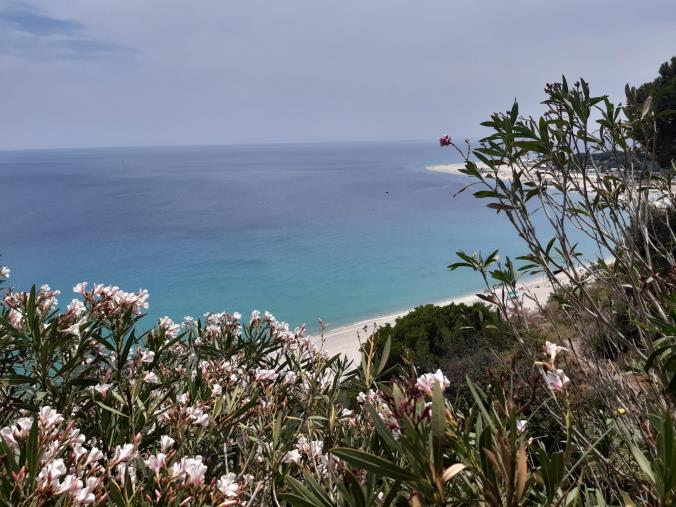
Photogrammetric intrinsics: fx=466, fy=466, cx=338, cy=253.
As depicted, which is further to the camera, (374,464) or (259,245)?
(259,245)

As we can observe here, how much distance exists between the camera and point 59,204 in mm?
49000

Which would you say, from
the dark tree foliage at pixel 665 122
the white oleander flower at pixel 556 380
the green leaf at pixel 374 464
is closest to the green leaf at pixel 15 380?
the green leaf at pixel 374 464

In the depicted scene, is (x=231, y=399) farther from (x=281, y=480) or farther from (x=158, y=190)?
(x=158, y=190)

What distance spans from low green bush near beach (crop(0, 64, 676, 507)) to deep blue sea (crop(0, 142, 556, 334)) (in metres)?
16.2

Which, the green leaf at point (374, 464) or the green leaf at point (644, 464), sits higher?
the green leaf at point (374, 464)

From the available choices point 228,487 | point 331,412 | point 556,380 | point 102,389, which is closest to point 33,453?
point 228,487

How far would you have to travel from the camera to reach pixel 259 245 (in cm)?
3080

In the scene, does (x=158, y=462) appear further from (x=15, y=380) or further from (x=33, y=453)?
(x=15, y=380)

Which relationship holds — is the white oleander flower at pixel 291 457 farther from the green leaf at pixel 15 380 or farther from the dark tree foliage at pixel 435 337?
the dark tree foliage at pixel 435 337

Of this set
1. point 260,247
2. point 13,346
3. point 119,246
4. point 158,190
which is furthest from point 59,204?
point 13,346

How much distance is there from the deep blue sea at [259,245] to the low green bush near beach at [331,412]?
16.2 meters

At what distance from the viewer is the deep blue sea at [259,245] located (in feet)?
69.5

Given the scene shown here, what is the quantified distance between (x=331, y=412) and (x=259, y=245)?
29.8 metres

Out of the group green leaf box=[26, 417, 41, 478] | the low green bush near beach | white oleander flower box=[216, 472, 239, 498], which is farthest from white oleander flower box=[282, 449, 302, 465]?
green leaf box=[26, 417, 41, 478]
